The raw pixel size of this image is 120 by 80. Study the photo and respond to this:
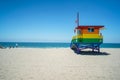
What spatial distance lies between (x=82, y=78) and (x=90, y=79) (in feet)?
1.42

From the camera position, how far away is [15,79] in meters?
7.72

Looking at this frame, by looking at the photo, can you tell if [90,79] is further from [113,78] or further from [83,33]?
[83,33]

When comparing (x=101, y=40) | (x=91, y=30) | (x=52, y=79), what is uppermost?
(x=91, y=30)

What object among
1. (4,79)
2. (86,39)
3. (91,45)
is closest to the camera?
(4,79)

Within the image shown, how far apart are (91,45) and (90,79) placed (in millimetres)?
15036

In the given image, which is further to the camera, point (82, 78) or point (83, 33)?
point (83, 33)

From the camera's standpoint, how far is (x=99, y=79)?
7.83 meters

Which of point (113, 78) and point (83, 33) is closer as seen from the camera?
point (113, 78)

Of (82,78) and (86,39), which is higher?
(86,39)

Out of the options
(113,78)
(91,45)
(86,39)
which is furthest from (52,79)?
(91,45)

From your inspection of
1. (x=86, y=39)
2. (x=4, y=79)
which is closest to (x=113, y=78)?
(x=4, y=79)

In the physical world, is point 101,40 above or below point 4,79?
above

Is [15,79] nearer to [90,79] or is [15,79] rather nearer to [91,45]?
[90,79]

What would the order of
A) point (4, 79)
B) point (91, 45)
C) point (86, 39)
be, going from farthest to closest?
point (91, 45)
point (86, 39)
point (4, 79)
